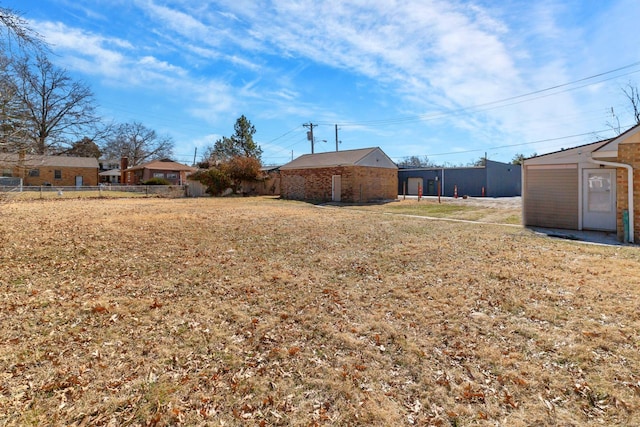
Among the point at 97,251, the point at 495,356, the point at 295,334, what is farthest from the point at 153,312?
the point at 495,356

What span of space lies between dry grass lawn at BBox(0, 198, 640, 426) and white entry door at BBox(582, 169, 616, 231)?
3.83 meters

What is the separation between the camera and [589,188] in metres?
10.9

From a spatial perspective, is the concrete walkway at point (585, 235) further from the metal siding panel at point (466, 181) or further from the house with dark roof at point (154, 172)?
the house with dark roof at point (154, 172)

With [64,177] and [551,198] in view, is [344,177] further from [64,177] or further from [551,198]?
[64,177]

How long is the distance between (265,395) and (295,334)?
1.11m

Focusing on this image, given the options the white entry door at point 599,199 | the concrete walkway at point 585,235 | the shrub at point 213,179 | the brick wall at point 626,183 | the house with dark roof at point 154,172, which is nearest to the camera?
the brick wall at point 626,183

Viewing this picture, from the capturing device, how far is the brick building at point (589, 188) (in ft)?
29.8

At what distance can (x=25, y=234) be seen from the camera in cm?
821

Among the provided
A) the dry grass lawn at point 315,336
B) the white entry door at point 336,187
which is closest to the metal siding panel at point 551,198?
the dry grass lawn at point 315,336

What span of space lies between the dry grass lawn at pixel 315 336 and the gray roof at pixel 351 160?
15960mm

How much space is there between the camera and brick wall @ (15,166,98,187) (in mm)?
37906

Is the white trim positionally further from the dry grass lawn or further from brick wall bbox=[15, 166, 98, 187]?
brick wall bbox=[15, 166, 98, 187]

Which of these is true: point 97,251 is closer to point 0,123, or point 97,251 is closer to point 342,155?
point 0,123

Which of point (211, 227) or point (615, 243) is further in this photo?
point (211, 227)
